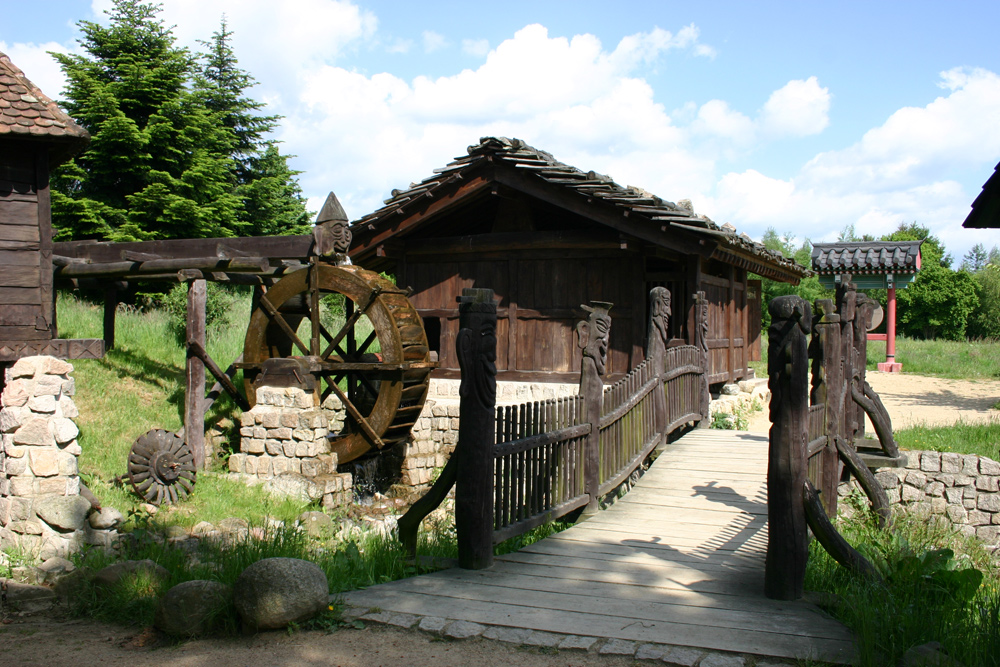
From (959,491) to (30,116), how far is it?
33.8 ft

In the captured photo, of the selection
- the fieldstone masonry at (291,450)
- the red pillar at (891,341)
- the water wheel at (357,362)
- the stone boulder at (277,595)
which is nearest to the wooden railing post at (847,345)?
the stone boulder at (277,595)

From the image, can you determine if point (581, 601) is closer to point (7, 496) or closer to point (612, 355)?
point (7, 496)

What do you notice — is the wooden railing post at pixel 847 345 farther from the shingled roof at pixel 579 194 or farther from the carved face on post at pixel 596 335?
the shingled roof at pixel 579 194

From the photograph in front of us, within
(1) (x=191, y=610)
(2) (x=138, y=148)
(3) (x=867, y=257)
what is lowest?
(1) (x=191, y=610)

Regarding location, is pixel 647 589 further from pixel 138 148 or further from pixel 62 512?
pixel 138 148

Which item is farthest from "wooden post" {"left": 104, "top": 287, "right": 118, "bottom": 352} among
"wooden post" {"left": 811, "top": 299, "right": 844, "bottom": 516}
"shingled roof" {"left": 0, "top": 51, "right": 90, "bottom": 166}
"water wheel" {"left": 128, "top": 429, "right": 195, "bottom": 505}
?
"wooden post" {"left": 811, "top": 299, "right": 844, "bottom": 516}

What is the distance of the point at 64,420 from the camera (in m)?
6.93

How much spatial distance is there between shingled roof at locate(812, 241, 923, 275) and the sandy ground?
18185 millimetres

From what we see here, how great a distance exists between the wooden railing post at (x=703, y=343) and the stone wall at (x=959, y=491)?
2881mm

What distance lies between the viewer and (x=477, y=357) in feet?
16.8

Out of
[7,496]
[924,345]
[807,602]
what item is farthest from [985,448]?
[924,345]

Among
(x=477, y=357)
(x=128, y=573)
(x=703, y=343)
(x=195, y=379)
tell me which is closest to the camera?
(x=128, y=573)

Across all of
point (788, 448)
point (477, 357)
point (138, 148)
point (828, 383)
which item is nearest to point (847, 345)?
point (828, 383)

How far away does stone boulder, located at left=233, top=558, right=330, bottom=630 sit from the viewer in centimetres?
406
